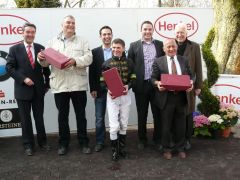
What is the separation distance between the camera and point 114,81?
13.9 ft

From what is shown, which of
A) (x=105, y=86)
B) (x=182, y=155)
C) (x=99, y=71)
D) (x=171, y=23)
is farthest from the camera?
(x=171, y=23)

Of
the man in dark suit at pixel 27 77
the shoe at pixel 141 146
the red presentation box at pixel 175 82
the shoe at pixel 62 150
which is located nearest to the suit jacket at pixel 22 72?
the man in dark suit at pixel 27 77

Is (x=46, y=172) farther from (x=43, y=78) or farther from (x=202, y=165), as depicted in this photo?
(x=202, y=165)

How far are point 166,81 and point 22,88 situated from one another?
1.97 m

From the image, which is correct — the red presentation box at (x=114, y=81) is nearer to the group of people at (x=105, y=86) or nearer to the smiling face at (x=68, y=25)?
the group of people at (x=105, y=86)

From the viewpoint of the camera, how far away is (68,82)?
451cm

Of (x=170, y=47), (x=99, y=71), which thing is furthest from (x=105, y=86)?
(x=170, y=47)

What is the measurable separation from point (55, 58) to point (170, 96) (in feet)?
5.12

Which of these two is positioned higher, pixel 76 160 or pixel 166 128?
pixel 166 128

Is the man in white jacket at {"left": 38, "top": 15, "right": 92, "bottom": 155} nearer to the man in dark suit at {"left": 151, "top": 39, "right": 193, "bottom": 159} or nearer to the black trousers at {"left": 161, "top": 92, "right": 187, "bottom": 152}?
the man in dark suit at {"left": 151, "top": 39, "right": 193, "bottom": 159}

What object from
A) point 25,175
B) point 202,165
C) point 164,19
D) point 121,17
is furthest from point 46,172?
point 164,19

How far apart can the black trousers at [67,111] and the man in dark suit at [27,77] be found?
326 mm

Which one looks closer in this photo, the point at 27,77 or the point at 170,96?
the point at 170,96

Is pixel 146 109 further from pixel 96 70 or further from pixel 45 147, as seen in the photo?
pixel 45 147
